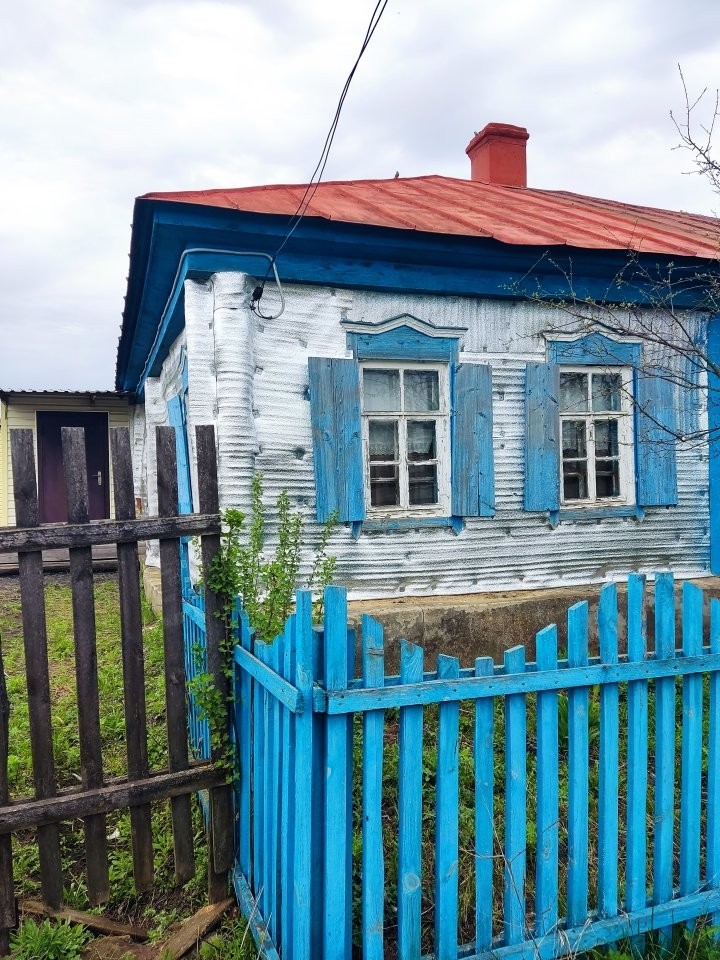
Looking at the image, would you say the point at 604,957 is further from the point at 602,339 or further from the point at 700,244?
the point at 700,244

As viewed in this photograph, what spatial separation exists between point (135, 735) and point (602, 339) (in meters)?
5.18

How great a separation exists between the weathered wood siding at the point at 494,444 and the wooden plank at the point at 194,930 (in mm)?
2841

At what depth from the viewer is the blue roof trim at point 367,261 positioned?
4836 millimetres

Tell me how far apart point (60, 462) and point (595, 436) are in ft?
34.2

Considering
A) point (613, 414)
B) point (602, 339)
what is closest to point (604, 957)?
point (613, 414)

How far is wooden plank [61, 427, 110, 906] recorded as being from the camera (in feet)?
8.03

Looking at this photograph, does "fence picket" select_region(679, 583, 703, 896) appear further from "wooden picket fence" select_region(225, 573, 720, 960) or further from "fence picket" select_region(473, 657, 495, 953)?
"fence picket" select_region(473, 657, 495, 953)

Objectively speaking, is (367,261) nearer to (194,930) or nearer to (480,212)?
(480,212)

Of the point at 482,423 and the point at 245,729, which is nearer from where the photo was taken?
the point at 245,729

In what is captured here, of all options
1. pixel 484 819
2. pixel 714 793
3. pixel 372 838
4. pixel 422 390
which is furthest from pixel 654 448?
pixel 372 838

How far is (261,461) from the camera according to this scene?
16.8 feet

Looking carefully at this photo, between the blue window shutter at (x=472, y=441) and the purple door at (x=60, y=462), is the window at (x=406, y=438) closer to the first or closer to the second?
the blue window shutter at (x=472, y=441)

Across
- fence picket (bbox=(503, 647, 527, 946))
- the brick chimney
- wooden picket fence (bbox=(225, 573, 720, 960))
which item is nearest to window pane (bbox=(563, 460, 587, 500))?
wooden picket fence (bbox=(225, 573, 720, 960))

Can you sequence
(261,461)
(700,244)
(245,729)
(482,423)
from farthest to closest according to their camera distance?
1. (700,244)
2. (482,423)
3. (261,461)
4. (245,729)
